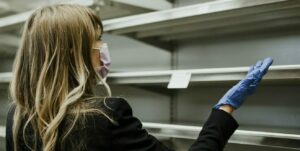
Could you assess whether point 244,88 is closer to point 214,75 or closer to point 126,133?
point 214,75

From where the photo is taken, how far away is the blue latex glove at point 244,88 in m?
1.25

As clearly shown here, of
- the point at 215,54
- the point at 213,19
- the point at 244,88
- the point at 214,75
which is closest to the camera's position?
the point at 244,88

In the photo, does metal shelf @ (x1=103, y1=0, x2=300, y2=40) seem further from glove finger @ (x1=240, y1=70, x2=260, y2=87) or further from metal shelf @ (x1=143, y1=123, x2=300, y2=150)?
metal shelf @ (x1=143, y1=123, x2=300, y2=150)

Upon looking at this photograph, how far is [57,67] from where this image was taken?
108 centimetres

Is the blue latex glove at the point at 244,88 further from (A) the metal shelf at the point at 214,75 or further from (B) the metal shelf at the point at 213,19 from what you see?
(B) the metal shelf at the point at 213,19

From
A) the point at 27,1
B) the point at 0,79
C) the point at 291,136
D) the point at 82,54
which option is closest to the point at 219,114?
the point at 291,136

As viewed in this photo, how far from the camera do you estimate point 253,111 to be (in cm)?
193

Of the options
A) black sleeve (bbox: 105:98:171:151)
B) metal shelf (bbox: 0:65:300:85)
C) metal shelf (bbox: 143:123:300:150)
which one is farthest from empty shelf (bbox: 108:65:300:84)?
black sleeve (bbox: 105:98:171:151)

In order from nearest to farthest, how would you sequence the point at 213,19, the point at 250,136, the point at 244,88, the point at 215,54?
1. the point at 244,88
2. the point at 250,136
3. the point at 213,19
4. the point at 215,54

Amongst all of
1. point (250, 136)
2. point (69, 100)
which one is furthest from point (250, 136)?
point (69, 100)

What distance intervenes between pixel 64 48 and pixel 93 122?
225 millimetres

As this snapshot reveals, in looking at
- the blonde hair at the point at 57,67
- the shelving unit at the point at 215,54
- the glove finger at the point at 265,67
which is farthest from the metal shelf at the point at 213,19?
the blonde hair at the point at 57,67

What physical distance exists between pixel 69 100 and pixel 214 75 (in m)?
0.66

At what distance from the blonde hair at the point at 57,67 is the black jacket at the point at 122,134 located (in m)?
0.05
